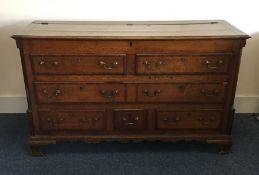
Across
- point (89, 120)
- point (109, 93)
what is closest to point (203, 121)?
point (109, 93)

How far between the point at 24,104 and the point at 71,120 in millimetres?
794

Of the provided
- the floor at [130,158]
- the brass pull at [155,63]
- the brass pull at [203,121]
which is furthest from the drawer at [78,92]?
the brass pull at [203,121]

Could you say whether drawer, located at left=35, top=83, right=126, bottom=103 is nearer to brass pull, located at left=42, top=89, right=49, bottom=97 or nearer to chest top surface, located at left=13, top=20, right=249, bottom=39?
brass pull, located at left=42, top=89, right=49, bottom=97

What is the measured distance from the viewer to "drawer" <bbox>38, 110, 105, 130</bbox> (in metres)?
1.94

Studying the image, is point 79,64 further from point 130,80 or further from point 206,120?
point 206,120

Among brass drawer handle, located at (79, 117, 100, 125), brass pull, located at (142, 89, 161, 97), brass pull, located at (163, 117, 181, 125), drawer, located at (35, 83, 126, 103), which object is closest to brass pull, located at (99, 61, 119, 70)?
drawer, located at (35, 83, 126, 103)

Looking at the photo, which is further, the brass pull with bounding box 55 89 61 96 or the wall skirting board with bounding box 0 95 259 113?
the wall skirting board with bounding box 0 95 259 113

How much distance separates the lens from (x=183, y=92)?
188 cm

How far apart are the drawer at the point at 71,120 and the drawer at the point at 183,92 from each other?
311 millimetres

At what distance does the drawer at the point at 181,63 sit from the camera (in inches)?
70.2

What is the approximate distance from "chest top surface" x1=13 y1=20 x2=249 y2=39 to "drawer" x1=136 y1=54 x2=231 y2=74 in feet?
0.41

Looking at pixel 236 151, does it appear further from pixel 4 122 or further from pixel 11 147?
pixel 4 122

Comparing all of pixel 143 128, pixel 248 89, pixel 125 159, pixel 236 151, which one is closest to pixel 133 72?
pixel 143 128

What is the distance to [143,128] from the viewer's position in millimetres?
1997
